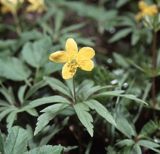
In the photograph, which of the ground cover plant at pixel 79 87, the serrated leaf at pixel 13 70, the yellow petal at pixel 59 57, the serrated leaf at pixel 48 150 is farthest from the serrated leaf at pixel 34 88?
the serrated leaf at pixel 48 150

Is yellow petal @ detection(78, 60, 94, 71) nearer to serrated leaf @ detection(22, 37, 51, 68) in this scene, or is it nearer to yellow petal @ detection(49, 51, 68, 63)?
yellow petal @ detection(49, 51, 68, 63)

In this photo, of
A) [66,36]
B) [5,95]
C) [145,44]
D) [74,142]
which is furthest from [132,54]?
[5,95]

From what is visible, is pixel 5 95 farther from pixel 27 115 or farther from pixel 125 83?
pixel 125 83

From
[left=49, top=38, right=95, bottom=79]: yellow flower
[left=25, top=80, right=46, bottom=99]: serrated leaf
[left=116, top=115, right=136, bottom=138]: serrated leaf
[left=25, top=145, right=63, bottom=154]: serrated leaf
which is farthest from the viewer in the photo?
[left=25, top=80, right=46, bottom=99]: serrated leaf

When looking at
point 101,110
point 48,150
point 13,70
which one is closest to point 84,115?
point 101,110

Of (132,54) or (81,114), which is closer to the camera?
(81,114)

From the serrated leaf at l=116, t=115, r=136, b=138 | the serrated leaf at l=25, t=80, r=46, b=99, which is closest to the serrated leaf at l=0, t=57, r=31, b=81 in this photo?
the serrated leaf at l=25, t=80, r=46, b=99
